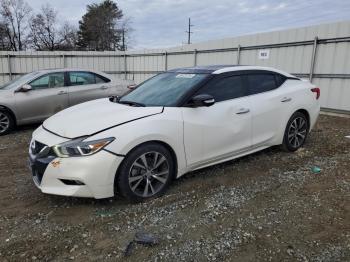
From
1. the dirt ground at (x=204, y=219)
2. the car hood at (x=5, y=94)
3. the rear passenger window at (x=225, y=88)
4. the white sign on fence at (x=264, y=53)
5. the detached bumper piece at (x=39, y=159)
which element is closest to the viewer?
the dirt ground at (x=204, y=219)

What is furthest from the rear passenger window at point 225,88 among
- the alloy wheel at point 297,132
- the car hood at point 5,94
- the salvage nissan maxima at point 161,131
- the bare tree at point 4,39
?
the bare tree at point 4,39

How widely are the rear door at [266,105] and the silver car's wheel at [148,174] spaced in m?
1.57

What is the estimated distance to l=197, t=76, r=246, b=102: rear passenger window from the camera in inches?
164

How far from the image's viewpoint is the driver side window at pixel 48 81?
749cm

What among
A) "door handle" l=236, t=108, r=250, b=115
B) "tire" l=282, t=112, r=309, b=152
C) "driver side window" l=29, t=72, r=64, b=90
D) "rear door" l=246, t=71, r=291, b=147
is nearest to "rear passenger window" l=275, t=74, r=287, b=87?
"rear door" l=246, t=71, r=291, b=147

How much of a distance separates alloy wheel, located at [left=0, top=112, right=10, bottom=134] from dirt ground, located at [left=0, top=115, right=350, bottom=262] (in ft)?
9.23

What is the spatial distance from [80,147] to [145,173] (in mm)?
777

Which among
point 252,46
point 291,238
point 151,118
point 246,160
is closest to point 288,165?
point 246,160

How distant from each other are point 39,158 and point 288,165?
137 inches

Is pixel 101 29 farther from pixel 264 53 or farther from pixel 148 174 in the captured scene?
pixel 148 174

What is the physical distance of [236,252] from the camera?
272 cm

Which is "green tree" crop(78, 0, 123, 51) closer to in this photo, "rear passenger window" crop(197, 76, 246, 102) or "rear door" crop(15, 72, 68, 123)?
"rear door" crop(15, 72, 68, 123)

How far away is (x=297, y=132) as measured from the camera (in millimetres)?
5375

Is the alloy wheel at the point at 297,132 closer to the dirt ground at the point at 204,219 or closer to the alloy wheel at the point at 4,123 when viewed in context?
the dirt ground at the point at 204,219
